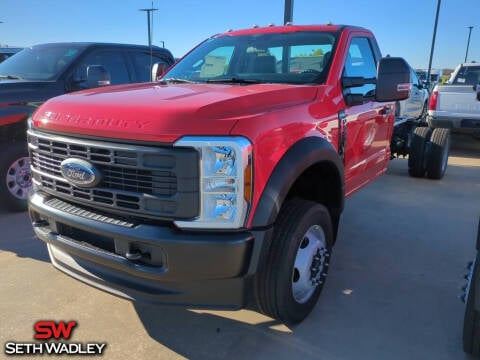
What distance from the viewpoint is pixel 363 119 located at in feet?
11.4

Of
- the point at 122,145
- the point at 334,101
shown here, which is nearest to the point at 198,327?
the point at 122,145

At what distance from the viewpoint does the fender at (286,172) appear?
83.4 inches

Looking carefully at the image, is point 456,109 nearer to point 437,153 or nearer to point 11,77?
point 437,153

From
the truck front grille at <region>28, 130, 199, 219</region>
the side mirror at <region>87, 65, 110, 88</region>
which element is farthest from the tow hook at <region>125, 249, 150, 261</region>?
the side mirror at <region>87, 65, 110, 88</region>

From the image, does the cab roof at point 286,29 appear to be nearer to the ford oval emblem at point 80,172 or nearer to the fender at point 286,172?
the fender at point 286,172

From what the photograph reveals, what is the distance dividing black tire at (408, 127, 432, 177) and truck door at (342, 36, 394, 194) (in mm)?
2521

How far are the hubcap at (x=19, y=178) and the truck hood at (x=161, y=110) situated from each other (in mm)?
2530

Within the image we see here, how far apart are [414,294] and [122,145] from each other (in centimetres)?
238

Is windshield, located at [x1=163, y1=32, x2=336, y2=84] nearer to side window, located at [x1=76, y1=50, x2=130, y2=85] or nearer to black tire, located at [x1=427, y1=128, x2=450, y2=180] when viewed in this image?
side window, located at [x1=76, y1=50, x2=130, y2=85]

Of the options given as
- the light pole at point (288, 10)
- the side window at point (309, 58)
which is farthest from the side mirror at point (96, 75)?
the light pole at point (288, 10)

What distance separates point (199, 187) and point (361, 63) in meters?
2.29

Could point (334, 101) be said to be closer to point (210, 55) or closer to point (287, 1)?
point (210, 55)

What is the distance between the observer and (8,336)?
2596 mm

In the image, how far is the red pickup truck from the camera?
2.01 metres
